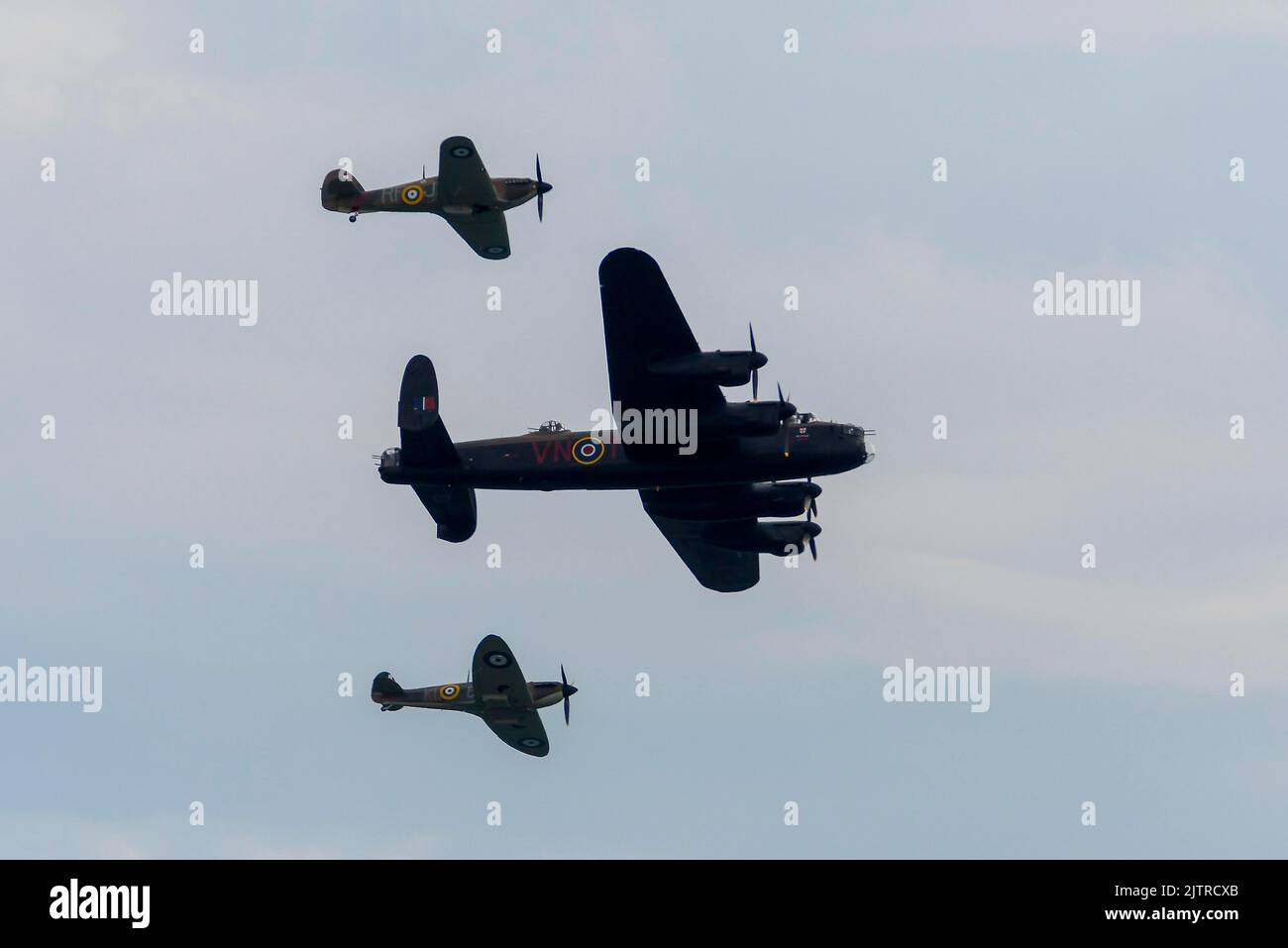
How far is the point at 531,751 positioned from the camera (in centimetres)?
5647

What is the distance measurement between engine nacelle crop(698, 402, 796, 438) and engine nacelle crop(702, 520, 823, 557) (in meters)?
5.44

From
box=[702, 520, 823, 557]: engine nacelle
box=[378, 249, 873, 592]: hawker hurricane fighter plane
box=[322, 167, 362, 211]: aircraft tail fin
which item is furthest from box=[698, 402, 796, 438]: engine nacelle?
box=[322, 167, 362, 211]: aircraft tail fin

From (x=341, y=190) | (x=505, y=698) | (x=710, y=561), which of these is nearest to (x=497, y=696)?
(x=505, y=698)

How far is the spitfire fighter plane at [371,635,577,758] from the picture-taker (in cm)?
5362

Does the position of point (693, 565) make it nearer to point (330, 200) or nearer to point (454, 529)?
point (454, 529)

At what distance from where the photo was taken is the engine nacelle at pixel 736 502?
52.8m

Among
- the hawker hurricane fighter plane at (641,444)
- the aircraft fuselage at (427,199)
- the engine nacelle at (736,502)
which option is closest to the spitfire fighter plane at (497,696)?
the hawker hurricane fighter plane at (641,444)

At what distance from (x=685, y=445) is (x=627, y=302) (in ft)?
14.4

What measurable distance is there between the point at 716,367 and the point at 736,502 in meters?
6.43

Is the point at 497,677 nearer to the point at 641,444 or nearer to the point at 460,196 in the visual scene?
the point at 641,444

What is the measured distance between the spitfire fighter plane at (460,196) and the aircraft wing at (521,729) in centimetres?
1634

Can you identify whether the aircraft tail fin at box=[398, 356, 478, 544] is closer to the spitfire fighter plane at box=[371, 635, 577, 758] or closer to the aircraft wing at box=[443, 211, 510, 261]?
the spitfire fighter plane at box=[371, 635, 577, 758]
